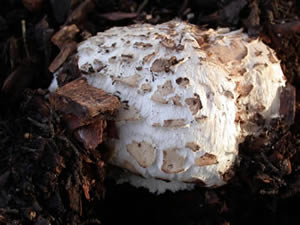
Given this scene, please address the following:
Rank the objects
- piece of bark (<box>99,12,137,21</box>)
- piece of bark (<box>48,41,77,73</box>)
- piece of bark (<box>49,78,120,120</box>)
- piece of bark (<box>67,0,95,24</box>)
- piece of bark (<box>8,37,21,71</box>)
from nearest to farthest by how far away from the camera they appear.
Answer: piece of bark (<box>49,78,120,120</box>), piece of bark (<box>48,41,77,73</box>), piece of bark (<box>8,37,21,71</box>), piece of bark (<box>67,0,95,24</box>), piece of bark (<box>99,12,137,21</box>)

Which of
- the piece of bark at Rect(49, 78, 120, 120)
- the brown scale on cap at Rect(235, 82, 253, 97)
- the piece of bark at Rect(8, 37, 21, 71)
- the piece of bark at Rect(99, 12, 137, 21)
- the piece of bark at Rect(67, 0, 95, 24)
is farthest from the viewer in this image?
the piece of bark at Rect(99, 12, 137, 21)

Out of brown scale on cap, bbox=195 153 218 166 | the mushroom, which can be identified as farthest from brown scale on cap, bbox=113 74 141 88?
brown scale on cap, bbox=195 153 218 166

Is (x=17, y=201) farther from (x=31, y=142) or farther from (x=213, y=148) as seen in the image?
(x=213, y=148)

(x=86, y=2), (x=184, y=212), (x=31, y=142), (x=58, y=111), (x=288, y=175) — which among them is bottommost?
(x=184, y=212)

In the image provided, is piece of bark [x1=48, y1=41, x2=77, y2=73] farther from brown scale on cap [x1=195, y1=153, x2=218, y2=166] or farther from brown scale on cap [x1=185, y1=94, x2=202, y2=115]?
brown scale on cap [x1=195, y1=153, x2=218, y2=166]

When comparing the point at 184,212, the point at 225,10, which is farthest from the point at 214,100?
the point at 225,10

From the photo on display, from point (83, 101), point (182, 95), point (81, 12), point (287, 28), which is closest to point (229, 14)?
point (287, 28)
